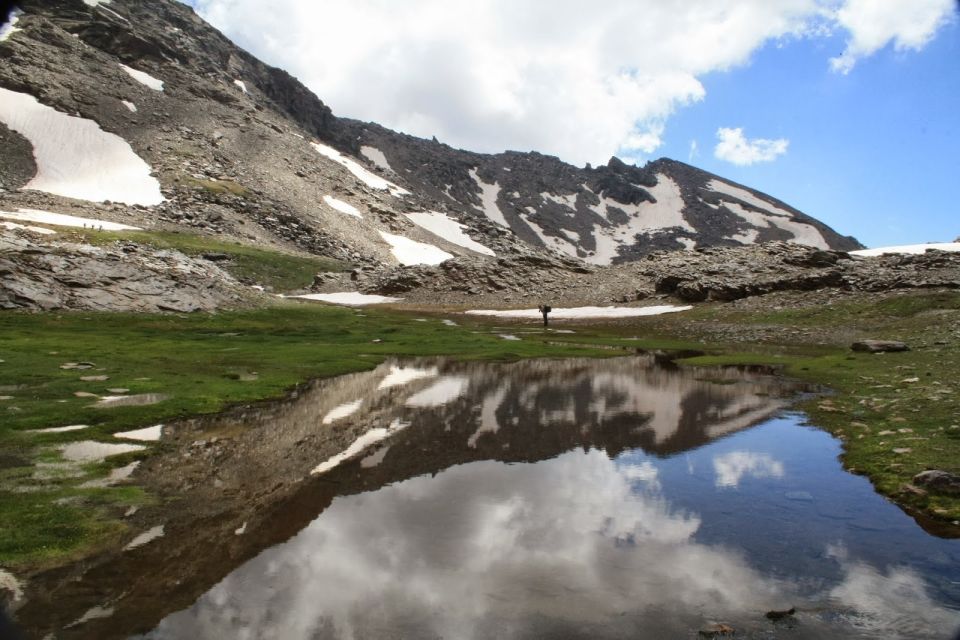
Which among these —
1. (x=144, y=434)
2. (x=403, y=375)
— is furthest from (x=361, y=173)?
(x=144, y=434)

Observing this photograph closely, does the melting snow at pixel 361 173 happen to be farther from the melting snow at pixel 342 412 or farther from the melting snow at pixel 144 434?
the melting snow at pixel 144 434

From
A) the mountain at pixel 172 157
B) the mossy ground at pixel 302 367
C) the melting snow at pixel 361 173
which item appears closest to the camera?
the mossy ground at pixel 302 367

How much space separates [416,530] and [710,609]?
5.22 m

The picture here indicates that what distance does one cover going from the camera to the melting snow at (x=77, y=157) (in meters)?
111

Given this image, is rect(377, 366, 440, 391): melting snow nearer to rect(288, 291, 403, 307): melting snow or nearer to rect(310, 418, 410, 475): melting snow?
rect(310, 418, 410, 475): melting snow

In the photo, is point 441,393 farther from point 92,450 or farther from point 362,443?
point 92,450

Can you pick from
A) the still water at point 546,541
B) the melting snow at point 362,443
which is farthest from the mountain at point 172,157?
the still water at point 546,541

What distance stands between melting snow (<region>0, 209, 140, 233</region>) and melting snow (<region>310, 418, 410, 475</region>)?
92090 millimetres

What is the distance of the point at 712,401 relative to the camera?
24391mm

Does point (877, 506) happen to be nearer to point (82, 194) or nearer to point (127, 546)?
point (127, 546)

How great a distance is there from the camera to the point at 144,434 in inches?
648

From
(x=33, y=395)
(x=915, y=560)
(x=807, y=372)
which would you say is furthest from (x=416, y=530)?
(x=807, y=372)

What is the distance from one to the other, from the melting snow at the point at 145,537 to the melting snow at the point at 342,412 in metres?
8.92

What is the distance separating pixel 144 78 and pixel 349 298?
4060 inches
